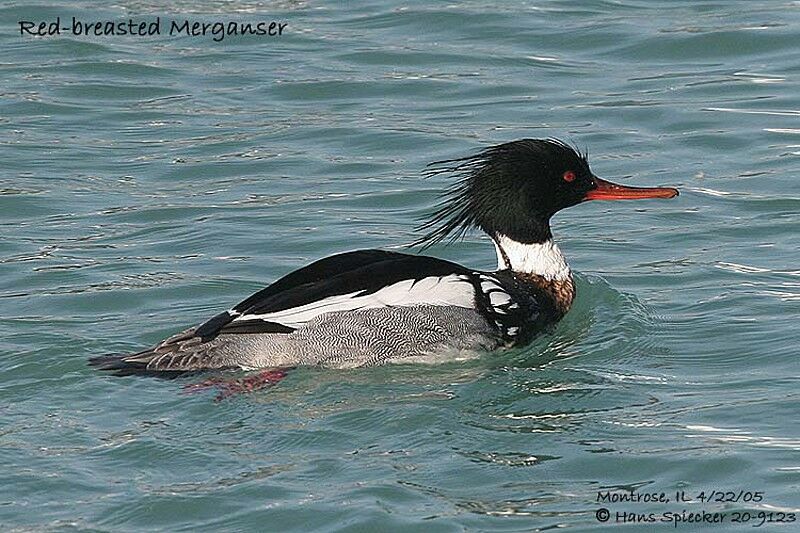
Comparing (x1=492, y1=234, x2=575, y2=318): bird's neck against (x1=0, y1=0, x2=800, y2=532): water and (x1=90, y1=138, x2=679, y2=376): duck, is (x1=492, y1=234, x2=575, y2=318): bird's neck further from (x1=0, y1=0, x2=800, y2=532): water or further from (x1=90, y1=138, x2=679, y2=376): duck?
(x1=0, y1=0, x2=800, y2=532): water

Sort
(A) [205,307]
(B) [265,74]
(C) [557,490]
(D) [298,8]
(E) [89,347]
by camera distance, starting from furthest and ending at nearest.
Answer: (D) [298,8]
(B) [265,74]
(A) [205,307]
(E) [89,347]
(C) [557,490]

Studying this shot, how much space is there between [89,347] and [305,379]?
Result: 1.18 meters

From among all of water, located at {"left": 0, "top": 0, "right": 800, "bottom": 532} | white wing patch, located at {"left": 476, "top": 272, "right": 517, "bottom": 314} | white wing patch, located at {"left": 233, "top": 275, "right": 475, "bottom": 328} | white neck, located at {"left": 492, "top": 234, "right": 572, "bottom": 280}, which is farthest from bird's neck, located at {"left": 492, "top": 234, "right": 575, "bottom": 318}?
white wing patch, located at {"left": 233, "top": 275, "right": 475, "bottom": 328}

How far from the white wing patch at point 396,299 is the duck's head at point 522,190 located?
52 cm

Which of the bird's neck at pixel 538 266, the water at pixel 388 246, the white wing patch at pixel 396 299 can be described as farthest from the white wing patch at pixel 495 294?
the bird's neck at pixel 538 266

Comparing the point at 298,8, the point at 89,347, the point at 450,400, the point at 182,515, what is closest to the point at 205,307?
the point at 89,347

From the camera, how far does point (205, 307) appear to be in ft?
30.6

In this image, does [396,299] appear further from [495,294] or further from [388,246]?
[388,246]

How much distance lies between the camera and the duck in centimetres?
823

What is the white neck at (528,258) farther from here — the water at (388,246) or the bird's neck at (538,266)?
the water at (388,246)

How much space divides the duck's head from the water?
1.96 feet

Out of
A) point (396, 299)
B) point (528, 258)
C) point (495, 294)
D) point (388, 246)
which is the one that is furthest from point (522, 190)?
point (388, 246)

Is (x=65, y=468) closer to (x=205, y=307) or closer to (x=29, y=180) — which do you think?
(x=205, y=307)

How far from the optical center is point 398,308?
8430mm
